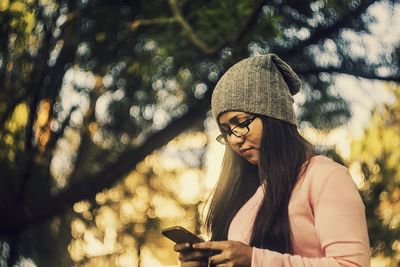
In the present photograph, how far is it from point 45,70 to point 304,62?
3121mm

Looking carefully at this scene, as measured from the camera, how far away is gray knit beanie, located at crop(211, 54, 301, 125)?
2562 millimetres

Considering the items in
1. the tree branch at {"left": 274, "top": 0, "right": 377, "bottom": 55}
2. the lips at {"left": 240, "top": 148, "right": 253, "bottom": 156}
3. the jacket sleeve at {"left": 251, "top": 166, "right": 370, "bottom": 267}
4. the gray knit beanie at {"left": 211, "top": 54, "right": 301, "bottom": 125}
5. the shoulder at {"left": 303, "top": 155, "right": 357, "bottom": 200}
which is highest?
the tree branch at {"left": 274, "top": 0, "right": 377, "bottom": 55}

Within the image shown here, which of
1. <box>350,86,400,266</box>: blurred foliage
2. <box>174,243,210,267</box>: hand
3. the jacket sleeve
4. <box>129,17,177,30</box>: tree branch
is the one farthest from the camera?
<box>350,86,400,266</box>: blurred foliage

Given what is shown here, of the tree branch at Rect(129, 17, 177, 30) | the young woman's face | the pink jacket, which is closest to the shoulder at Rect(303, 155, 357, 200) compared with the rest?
the pink jacket

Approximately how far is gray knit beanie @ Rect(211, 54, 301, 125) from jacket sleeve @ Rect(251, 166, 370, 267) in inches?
16.9

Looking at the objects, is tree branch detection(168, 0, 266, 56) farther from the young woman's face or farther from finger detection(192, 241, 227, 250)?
finger detection(192, 241, 227, 250)

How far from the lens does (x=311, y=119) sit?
8.62 m

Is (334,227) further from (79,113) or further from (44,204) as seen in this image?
(79,113)

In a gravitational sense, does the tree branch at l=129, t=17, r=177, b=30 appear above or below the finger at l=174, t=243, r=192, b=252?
above

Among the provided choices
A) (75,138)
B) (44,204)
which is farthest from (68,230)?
(44,204)

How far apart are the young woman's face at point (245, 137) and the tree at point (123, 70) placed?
3954 mm

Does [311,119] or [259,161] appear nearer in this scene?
[259,161]

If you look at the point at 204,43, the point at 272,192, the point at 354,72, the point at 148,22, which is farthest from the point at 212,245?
the point at 148,22

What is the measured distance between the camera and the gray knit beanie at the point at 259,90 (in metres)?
2.56
